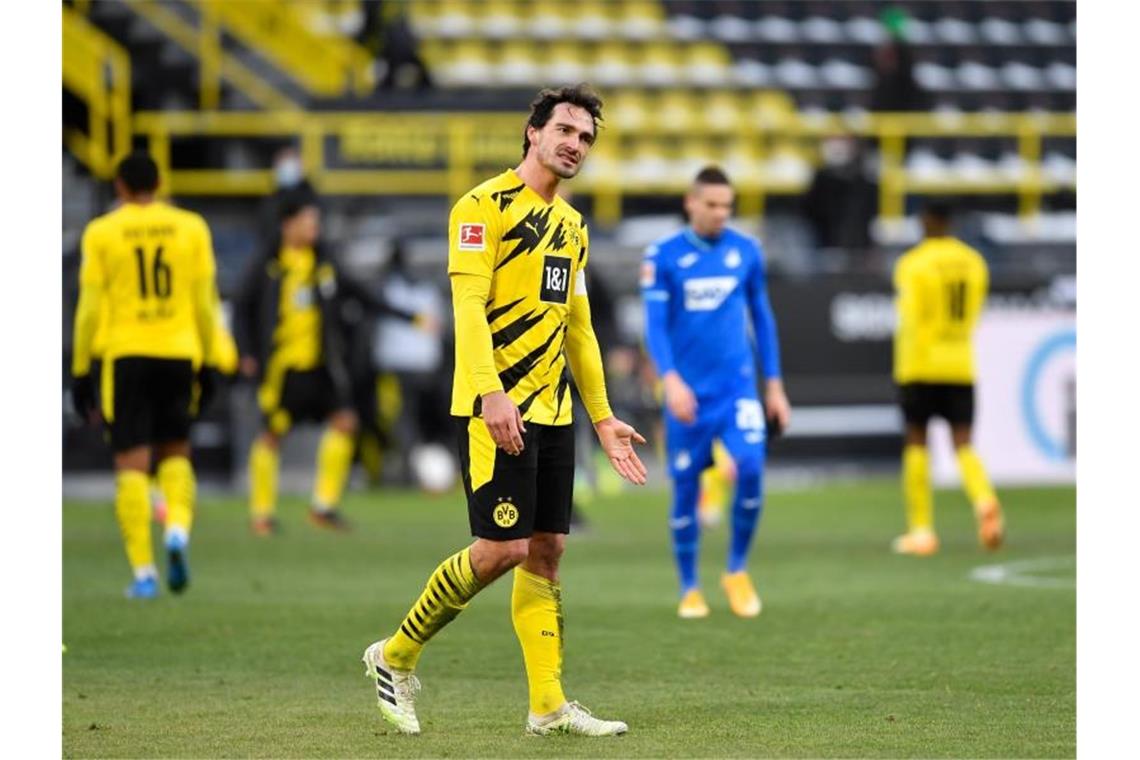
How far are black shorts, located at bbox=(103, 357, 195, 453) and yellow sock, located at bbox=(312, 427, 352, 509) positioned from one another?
4.40 meters

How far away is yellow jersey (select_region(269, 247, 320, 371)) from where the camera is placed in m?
15.2

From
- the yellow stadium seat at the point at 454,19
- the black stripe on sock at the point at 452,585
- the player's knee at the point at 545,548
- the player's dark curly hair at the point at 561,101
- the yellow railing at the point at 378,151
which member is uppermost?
the yellow stadium seat at the point at 454,19

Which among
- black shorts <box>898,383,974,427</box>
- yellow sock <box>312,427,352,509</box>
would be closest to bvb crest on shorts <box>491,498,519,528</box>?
black shorts <box>898,383,974,427</box>

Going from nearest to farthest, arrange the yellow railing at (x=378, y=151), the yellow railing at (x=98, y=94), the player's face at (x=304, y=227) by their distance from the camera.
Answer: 1. the player's face at (x=304, y=227)
2. the yellow railing at (x=98, y=94)
3. the yellow railing at (x=378, y=151)

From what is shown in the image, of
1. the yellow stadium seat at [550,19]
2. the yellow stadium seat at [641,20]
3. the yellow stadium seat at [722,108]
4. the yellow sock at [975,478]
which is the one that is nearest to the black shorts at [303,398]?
the yellow sock at [975,478]

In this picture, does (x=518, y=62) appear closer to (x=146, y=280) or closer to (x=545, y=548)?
(x=146, y=280)

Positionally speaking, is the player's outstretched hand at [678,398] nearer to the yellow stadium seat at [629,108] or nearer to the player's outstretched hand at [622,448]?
the player's outstretched hand at [622,448]

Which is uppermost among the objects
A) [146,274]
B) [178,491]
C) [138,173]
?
[138,173]

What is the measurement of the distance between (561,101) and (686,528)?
412 centimetres

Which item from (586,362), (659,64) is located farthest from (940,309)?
(659,64)

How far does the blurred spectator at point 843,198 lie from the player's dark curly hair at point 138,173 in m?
13.7

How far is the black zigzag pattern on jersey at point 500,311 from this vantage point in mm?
6547

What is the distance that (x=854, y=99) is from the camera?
28.1m

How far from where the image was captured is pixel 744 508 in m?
10.2
